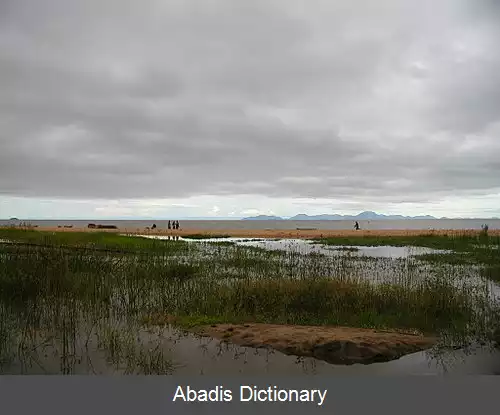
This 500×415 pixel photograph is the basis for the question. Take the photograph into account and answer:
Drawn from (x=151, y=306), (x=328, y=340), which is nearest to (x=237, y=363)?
(x=328, y=340)

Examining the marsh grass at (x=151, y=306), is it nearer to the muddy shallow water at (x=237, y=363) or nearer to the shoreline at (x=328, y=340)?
the muddy shallow water at (x=237, y=363)

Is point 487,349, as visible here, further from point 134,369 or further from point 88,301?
point 88,301

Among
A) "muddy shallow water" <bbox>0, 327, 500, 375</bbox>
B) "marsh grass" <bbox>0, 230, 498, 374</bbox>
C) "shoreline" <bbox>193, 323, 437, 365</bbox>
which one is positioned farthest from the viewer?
"marsh grass" <bbox>0, 230, 498, 374</bbox>

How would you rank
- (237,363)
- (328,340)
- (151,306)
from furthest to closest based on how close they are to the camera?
1. (151,306)
2. (328,340)
3. (237,363)

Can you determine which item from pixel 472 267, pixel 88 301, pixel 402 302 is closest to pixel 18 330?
pixel 88 301

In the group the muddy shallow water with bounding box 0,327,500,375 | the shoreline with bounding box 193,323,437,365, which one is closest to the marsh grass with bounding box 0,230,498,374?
the muddy shallow water with bounding box 0,327,500,375

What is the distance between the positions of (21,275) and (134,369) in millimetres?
3339

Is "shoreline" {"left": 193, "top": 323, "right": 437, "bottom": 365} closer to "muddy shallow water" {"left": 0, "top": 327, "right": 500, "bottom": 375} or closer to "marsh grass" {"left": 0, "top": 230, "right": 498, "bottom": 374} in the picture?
"muddy shallow water" {"left": 0, "top": 327, "right": 500, "bottom": 375}

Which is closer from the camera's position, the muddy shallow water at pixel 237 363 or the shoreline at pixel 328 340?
the muddy shallow water at pixel 237 363

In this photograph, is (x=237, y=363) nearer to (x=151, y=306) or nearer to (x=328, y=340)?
(x=328, y=340)

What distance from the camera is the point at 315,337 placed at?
15.7 ft

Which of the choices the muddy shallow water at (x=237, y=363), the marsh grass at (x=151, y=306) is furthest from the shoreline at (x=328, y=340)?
the marsh grass at (x=151, y=306)

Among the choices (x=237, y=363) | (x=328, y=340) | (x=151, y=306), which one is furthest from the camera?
(x=151, y=306)

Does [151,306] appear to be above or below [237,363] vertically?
above
